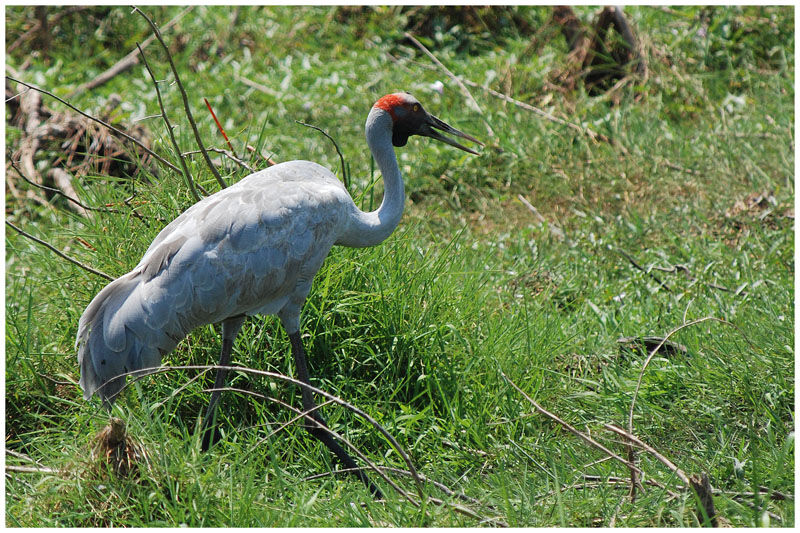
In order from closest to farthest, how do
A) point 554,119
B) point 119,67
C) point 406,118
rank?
point 406,118 < point 554,119 < point 119,67

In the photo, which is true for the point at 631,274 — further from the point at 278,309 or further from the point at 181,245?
the point at 181,245

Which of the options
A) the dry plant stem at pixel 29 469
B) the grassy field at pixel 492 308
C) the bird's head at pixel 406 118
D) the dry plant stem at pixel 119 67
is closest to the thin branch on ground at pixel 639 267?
the grassy field at pixel 492 308

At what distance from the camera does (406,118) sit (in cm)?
392

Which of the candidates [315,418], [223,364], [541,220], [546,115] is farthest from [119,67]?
[315,418]

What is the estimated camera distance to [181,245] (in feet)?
11.0

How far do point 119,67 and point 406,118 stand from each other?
4.82 m

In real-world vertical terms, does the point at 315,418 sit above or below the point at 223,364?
below

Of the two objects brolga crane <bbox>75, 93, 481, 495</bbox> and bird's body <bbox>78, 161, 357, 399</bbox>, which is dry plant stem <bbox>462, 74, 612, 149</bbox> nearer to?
brolga crane <bbox>75, 93, 481, 495</bbox>

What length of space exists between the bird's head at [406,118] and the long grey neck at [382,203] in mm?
42

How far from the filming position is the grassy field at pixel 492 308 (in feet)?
9.81

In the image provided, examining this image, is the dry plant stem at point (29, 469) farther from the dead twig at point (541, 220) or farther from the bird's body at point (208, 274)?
the dead twig at point (541, 220)

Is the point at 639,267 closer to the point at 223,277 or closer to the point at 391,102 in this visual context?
the point at 391,102

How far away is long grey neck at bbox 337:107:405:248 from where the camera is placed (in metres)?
3.63

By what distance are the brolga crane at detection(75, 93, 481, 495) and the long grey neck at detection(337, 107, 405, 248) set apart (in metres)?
0.01
